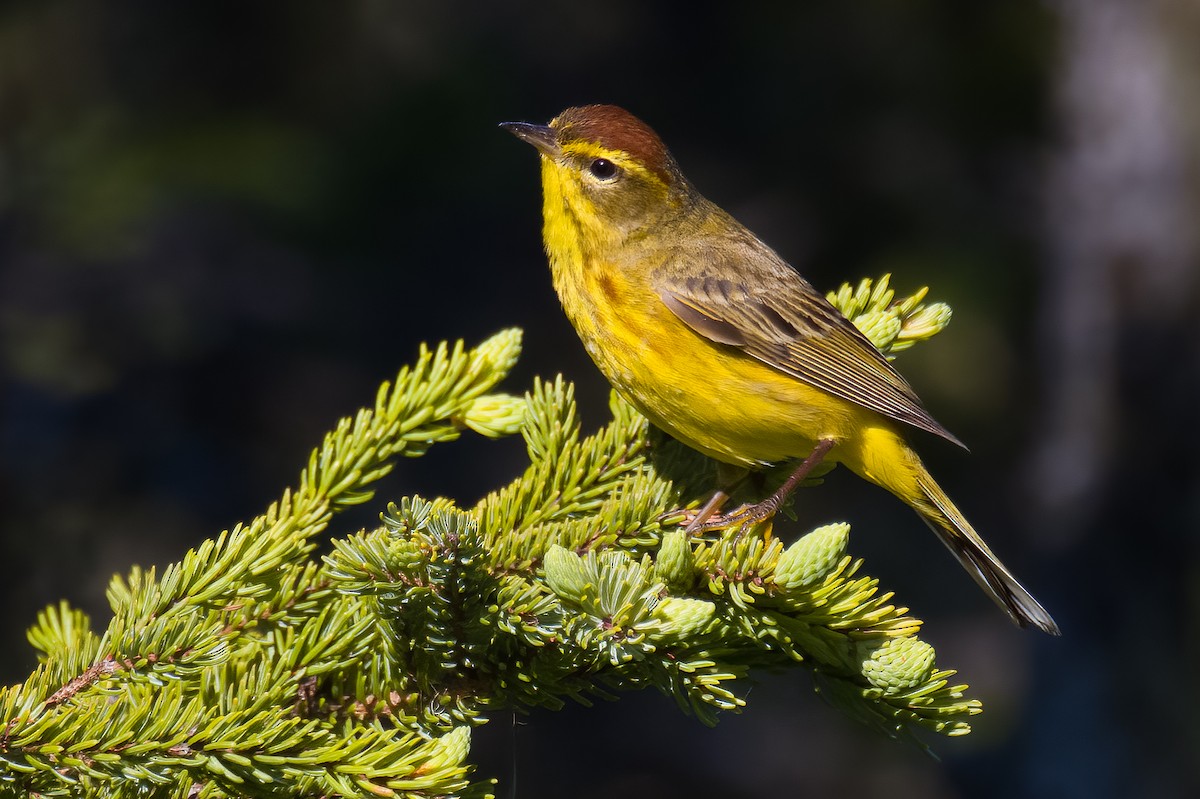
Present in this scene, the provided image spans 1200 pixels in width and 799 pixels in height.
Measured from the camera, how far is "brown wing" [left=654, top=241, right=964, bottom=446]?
13.6ft

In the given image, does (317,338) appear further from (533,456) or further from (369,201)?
(533,456)

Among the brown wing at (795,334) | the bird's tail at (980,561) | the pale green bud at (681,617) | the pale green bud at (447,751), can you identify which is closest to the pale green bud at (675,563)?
the pale green bud at (681,617)

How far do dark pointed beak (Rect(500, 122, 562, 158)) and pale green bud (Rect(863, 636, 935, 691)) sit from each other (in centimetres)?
259

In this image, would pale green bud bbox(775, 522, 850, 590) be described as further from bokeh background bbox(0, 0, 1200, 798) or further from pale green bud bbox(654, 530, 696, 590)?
bokeh background bbox(0, 0, 1200, 798)

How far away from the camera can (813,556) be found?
256 cm

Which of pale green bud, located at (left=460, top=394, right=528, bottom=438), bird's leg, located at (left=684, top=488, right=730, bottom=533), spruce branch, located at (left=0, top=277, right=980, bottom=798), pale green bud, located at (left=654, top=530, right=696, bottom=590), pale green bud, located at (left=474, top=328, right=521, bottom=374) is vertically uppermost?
pale green bud, located at (left=474, top=328, right=521, bottom=374)

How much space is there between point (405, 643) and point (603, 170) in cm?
242

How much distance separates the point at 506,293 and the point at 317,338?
1733 mm

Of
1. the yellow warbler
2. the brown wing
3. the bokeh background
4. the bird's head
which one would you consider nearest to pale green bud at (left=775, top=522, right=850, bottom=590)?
the yellow warbler

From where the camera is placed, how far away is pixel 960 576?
1016 cm

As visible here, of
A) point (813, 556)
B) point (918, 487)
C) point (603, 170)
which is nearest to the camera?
point (813, 556)

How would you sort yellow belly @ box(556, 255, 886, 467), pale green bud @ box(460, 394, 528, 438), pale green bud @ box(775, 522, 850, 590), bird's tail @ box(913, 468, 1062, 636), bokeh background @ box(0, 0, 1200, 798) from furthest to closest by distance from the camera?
bokeh background @ box(0, 0, 1200, 798), bird's tail @ box(913, 468, 1062, 636), yellow belly @ box(556, 255, 886, 467), pale green bud @ box(460, 394, 528, 438), pale green bud @ box(775, 522, 850, 590)

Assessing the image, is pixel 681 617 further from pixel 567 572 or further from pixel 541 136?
pixel 541 136

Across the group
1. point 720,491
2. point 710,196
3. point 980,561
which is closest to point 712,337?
point 720,491
